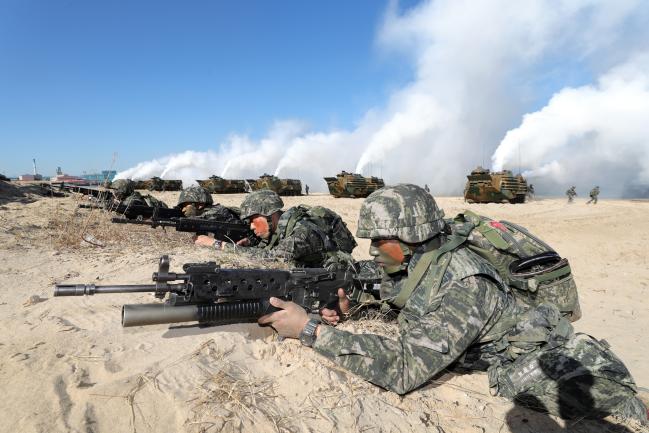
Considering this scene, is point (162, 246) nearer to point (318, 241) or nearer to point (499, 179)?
point (318, 241)

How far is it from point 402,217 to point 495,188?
23612mm

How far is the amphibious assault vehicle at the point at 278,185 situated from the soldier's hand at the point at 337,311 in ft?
96.7

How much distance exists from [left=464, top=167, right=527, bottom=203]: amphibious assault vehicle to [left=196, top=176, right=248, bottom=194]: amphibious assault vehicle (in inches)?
747

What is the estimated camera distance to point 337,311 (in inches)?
152

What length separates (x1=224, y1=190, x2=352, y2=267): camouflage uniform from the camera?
5926 millimetres

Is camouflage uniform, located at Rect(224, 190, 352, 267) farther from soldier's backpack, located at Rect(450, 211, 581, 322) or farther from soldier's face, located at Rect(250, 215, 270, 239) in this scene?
soldier's backpack, located at Rect(450, 211, 581, 322)

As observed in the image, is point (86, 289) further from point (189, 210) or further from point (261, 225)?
point (189, 210)

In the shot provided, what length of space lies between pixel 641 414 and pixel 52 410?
11.8ft

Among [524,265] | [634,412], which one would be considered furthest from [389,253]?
[634,412]

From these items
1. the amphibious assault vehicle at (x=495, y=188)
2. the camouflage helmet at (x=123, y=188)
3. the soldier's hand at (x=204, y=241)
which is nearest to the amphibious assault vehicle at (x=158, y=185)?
the camouflage helmet at (x=123, y=188)

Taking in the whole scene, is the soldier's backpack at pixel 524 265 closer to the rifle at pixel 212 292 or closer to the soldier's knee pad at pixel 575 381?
the soldier's knee pad at pixel 575 381

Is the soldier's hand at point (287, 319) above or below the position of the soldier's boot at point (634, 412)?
above

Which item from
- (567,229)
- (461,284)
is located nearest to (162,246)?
(461,284)

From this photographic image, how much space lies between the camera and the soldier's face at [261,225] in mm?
6676
